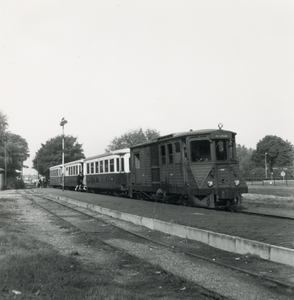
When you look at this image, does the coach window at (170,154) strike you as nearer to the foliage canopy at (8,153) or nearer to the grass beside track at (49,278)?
the grass beside track at (49,278)

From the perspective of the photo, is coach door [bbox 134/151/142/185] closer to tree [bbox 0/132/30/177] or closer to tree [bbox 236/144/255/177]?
tree [bbox 0/132/30/177]

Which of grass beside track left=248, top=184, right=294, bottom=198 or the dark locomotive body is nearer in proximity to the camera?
the dark locomotive body

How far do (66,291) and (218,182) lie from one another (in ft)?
34.0

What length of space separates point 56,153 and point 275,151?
54.5 m

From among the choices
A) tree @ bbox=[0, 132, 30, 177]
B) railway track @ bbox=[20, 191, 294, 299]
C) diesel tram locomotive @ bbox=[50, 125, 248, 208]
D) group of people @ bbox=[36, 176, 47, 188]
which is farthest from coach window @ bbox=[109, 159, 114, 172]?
group of people @ bbox=[36, 176, 47, 188]

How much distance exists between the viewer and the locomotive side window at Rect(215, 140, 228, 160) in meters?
14.7

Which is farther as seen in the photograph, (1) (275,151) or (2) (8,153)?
(1) (275,151)

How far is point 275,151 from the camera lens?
9675cm

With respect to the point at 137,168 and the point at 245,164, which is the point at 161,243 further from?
the point at 245,164

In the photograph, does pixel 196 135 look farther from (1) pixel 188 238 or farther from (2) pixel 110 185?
(2) pixel 110 185

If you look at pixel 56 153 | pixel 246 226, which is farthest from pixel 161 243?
pixel 56 153

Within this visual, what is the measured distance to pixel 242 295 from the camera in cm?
493

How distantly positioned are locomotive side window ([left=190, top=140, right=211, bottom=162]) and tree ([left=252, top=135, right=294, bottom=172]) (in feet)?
279

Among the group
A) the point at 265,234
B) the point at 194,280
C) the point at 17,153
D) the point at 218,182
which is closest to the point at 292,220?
the point at 265,234
